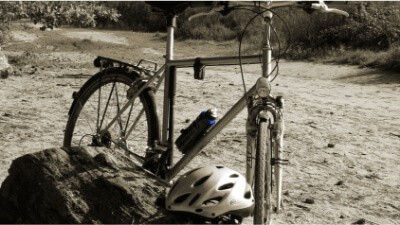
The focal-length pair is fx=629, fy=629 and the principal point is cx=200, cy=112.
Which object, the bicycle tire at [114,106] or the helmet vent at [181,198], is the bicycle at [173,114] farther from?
the helmet vent at [181,198]

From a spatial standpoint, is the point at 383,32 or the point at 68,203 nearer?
the point at 68,203

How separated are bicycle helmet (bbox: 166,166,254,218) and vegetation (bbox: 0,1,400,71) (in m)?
6.26

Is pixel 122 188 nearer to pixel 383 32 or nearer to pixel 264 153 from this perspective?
pixel 264 153

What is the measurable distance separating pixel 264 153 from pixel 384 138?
403 centimetres

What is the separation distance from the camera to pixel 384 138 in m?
6.72

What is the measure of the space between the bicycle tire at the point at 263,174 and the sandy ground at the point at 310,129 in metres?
1.19

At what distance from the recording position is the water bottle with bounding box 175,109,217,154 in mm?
3709

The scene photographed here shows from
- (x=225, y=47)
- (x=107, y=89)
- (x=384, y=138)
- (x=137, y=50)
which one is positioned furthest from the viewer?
(x=225, y=47)

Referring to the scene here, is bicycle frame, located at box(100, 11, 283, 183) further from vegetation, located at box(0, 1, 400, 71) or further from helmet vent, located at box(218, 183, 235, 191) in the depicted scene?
vegetation, located at box(0, 1, 400, 71)

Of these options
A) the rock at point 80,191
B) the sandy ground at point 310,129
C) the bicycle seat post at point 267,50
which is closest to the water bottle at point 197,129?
the rock at point 80,191

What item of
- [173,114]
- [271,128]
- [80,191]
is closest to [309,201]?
[173,114]

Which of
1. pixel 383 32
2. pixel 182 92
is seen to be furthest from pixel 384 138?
pixel 383 32

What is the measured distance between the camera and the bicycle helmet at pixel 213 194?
9.38 ft

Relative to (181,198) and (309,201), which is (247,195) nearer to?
(181,198)
